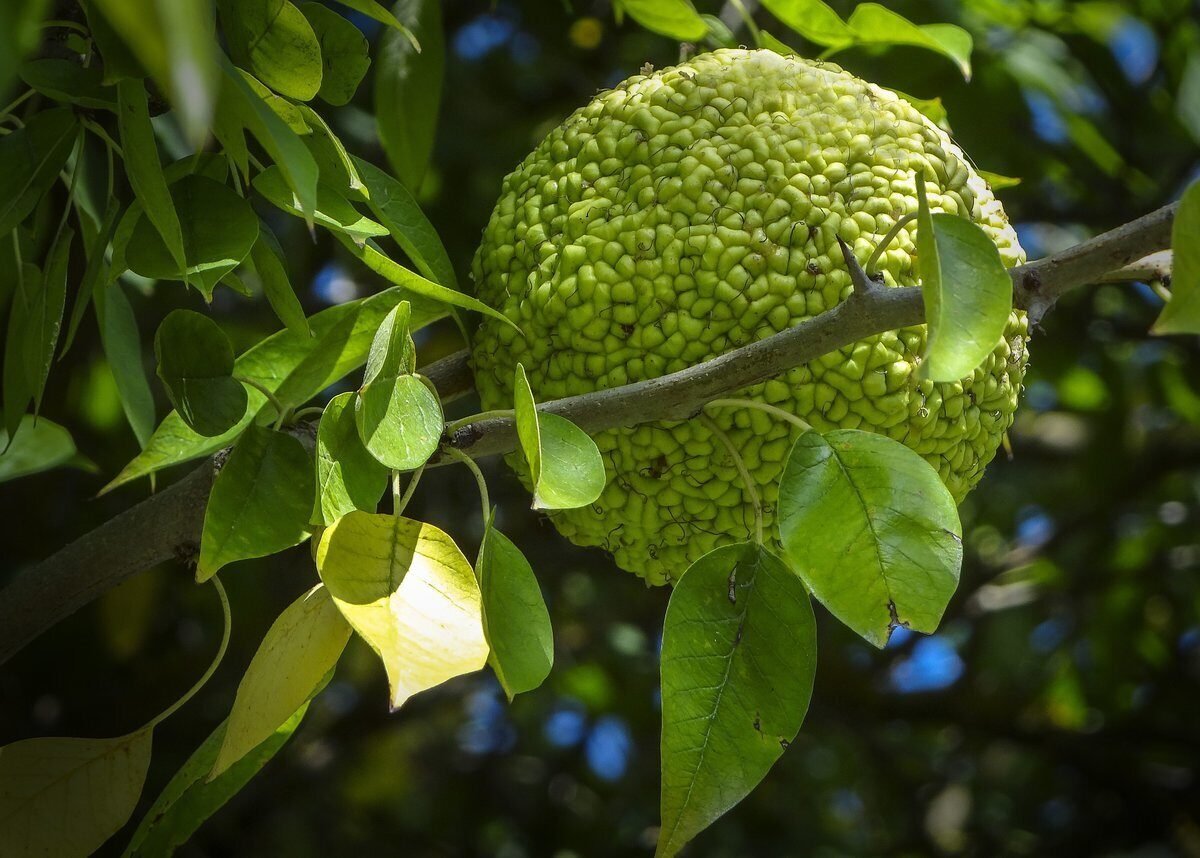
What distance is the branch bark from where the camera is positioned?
2.39ft

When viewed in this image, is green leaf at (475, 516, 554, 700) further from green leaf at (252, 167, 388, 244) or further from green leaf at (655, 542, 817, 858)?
green leaf at (252, 167, 388, 244)

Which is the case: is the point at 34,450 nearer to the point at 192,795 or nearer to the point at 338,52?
the point at 192,795

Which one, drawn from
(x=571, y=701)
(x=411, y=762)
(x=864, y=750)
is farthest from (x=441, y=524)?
(x=864, y=750)

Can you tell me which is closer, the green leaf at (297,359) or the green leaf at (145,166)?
the green leaf at (145,166)

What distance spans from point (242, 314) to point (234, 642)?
1.90 ft

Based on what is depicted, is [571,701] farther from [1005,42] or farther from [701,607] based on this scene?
[701,607]

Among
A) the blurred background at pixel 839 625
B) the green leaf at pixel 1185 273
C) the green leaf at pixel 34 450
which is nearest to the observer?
the green leaf at pixel 1185 273

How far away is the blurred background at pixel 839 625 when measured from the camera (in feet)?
6.84

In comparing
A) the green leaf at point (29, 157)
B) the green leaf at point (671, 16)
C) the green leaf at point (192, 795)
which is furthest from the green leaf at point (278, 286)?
the green leaf at point (671, 16)

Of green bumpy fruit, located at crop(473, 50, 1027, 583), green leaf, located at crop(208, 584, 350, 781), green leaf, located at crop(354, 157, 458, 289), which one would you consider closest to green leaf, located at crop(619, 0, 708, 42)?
green bumpy fruit, located at crop(473, 50, 1027, 583)

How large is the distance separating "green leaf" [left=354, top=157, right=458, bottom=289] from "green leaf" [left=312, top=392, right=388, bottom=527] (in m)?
0.21

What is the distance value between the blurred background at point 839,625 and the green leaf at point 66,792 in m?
1.16

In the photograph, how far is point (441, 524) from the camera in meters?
2.17

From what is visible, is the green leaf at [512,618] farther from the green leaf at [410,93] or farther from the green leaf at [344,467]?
the green leaf at [410,93]
